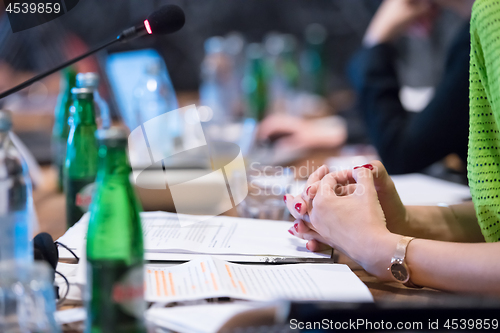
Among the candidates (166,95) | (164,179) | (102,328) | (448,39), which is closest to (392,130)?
(164,179)

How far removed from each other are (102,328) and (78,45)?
2.74 metres

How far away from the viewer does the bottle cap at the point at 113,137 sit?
0.42m

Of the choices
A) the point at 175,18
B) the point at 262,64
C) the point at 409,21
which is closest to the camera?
the point at 175,18

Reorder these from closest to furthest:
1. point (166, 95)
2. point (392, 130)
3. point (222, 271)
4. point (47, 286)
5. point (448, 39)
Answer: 1. point (47, 286)
2. point (222, 271)
3. point (392, 130)
4. point (166, 95)
5. point (448, 39)

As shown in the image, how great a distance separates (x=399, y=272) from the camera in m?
0.59

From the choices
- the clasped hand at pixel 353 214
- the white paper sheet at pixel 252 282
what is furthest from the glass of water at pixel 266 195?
the white paper sheet at pixel 252 282

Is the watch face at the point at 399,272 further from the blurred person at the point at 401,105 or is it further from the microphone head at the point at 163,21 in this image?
the blurred person at the point at 401,105

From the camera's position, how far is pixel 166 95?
182 cm

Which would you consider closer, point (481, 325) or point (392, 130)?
point (481, 325)

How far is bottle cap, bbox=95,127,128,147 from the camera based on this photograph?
0.42 m

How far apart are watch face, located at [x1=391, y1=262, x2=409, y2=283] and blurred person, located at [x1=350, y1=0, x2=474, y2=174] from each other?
741 millimetres

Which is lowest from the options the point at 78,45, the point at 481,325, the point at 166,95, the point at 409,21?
the point at 481,325

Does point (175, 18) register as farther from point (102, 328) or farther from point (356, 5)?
point (356, 5)

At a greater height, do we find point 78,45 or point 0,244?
point 78,45
